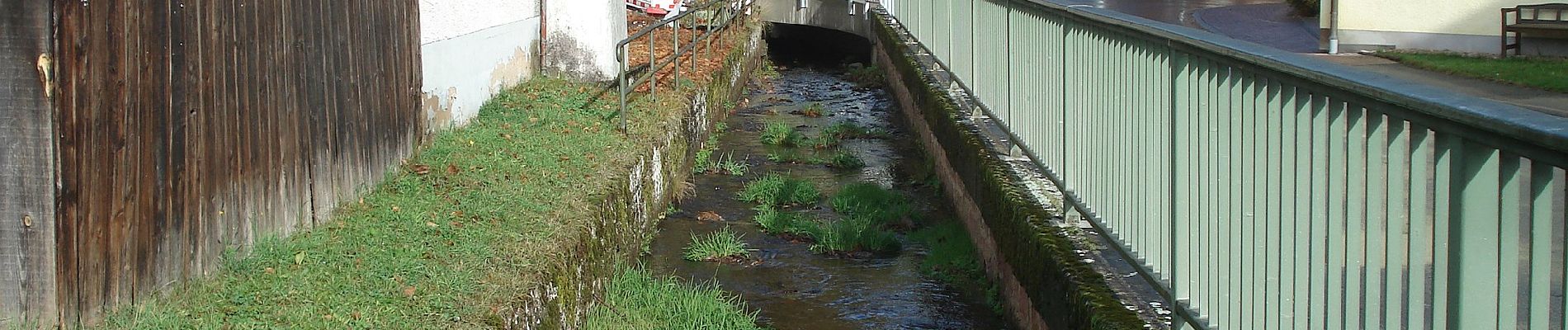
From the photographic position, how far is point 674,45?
11.8 meters

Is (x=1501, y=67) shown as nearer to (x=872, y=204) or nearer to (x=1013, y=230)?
(x=872, y=204)

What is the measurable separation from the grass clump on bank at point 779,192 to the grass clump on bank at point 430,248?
1.36 metres

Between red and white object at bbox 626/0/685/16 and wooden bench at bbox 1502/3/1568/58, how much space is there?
9.86 meters

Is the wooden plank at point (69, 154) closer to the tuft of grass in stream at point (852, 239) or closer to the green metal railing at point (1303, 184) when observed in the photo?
Result: the green metal railing at point (1303, 184)

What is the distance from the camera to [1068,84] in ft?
19.5

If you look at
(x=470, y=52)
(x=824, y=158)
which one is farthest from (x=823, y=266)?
(x=824, y=158)

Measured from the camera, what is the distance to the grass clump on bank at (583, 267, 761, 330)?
21.0 feet

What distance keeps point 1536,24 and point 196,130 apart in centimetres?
1709

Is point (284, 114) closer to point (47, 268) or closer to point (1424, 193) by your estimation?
point (47, 268)

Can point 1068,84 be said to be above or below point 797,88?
above

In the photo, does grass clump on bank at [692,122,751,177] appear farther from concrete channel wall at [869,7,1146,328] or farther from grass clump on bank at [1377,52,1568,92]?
grass clump on bank at [1377,52,1568,92]

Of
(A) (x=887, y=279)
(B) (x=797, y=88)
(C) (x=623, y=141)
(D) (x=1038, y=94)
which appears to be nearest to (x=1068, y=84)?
(D) (x=1038, y=94)

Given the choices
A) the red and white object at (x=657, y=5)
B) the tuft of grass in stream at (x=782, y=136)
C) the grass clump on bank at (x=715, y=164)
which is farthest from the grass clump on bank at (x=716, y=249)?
the red and white object at (x=657, y=5)

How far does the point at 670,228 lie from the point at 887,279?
1724 millimetres
